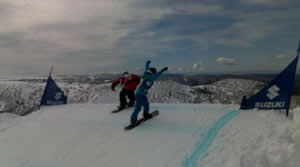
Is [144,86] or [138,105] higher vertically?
[144,86]

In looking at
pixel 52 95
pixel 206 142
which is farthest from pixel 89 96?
pixel 206 142

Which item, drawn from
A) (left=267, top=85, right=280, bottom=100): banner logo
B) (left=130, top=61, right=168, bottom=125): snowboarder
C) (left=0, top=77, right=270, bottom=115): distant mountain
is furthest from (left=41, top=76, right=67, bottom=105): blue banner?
(left=0, top=77, right=270, bottom=115): distant mountain

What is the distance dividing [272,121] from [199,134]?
2559 mm

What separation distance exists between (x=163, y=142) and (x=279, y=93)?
16.4ft

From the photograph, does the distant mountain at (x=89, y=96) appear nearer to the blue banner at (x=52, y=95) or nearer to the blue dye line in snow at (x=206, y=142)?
the blue banner at (x=52, y=95)

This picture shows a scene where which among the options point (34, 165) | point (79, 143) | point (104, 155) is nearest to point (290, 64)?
point (104, 155)

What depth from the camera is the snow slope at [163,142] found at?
11.8 feet

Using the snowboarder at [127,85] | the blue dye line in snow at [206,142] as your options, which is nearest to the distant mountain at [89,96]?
the snowboarder at [127,85]

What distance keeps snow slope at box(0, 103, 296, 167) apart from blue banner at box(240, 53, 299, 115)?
22.0 inches

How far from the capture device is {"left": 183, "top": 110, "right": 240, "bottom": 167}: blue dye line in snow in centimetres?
368

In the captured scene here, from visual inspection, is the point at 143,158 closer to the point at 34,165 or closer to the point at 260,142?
the point at 260,142

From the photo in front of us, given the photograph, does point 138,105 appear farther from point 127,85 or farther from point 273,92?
point 273,92

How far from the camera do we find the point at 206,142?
14.4 ft

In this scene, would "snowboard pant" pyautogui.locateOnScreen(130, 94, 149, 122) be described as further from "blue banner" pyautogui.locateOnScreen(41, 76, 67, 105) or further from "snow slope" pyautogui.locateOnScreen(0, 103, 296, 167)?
"blue banner" pyautogui.locateOnScreen(41, 76, 67, 105)
